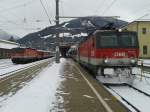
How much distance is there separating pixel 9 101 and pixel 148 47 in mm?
56254

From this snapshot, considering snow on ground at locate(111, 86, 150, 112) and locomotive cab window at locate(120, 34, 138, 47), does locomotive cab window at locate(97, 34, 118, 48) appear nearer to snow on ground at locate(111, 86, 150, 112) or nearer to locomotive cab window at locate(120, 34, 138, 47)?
locomotive cab window at locate(120, 34, 138, 47)

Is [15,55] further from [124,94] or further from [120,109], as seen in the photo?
[120,109]

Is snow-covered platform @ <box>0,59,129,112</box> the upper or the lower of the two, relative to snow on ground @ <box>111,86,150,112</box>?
upper

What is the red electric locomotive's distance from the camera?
1705 cm

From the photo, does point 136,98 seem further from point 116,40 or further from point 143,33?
point 143,33

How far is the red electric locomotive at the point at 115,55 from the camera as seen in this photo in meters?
17.0

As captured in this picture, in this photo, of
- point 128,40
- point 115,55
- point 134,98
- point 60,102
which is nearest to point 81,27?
point 128,40

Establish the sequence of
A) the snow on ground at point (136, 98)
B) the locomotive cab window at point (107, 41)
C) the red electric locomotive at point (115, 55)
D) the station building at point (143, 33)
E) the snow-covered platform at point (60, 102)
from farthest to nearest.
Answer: the station building at point (143, 33), the locomotive cab window at point (107, 41), the red electric locomotive at point (115, 55), the snow on ground at point (136, 98), the snow-covered platform at point (60, 102)

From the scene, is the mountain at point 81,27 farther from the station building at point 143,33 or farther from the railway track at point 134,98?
the railway track at point 134,98

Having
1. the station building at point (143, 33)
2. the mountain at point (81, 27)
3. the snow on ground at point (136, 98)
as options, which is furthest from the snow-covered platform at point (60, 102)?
the station building at point (143, 33)

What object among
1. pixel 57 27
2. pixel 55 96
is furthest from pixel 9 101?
pixel 57 27

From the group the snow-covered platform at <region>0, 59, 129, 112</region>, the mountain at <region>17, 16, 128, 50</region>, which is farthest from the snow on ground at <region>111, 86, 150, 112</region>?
the mountain at <region>17, 16, 128, 50</region>

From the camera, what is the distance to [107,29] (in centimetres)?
1934

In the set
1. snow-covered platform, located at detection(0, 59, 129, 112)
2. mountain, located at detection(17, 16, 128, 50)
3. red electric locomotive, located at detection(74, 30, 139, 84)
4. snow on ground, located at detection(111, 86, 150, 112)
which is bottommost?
snow on ground, located at detection(111, 86, 150, 112)
